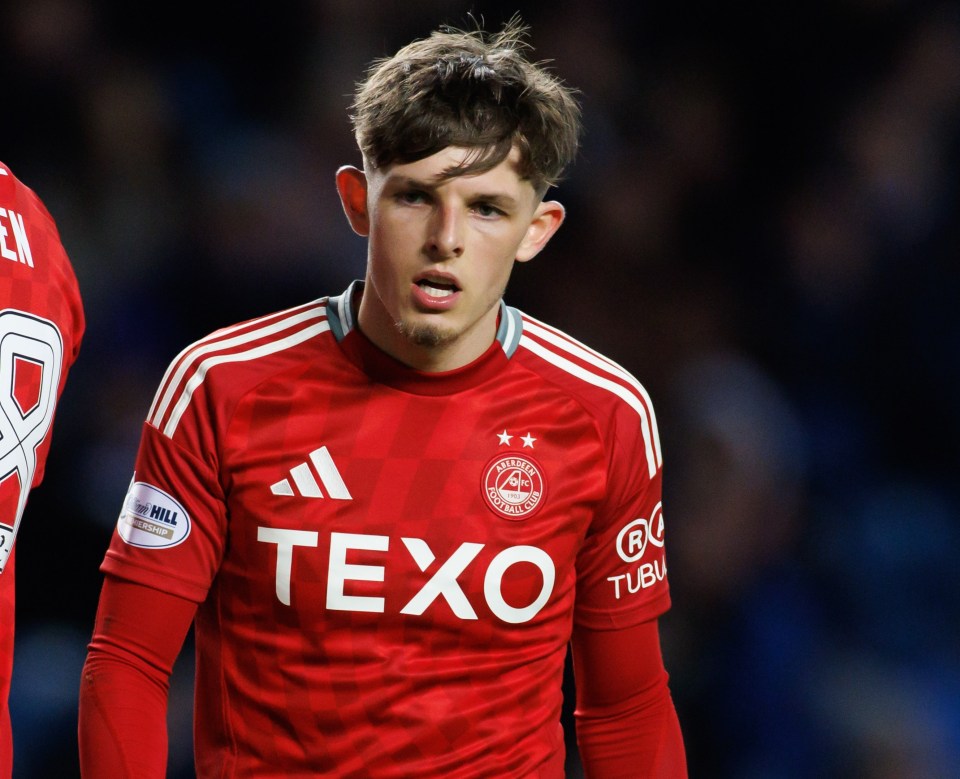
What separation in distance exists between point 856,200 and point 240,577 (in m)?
2.34

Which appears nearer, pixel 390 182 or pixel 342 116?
pixel 390 182

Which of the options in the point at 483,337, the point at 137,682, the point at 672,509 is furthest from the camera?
the point at 672,509

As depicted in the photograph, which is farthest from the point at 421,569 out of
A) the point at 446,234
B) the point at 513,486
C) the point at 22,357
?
the point at 22,357

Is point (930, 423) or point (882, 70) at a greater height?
point (882, 70)

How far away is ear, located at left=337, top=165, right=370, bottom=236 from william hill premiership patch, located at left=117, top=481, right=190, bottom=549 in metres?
0.48

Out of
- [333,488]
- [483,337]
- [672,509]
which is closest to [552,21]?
[672,509]

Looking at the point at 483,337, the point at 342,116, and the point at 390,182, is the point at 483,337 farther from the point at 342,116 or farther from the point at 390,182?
the point at 342,116

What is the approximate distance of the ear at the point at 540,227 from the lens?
6.95ft

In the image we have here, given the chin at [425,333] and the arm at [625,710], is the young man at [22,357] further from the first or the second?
the arm at [625,710]

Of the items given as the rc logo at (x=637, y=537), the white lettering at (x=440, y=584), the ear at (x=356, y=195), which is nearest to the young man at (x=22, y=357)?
the ear at (x=356, y=195)

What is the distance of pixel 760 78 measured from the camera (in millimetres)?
3764

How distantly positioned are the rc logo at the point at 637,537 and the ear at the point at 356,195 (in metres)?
0.63

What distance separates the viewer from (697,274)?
3688mm

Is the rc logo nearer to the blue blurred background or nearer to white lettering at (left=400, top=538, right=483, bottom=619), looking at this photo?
white lettering at (left=400, top=538, right=483, bottom=619)
